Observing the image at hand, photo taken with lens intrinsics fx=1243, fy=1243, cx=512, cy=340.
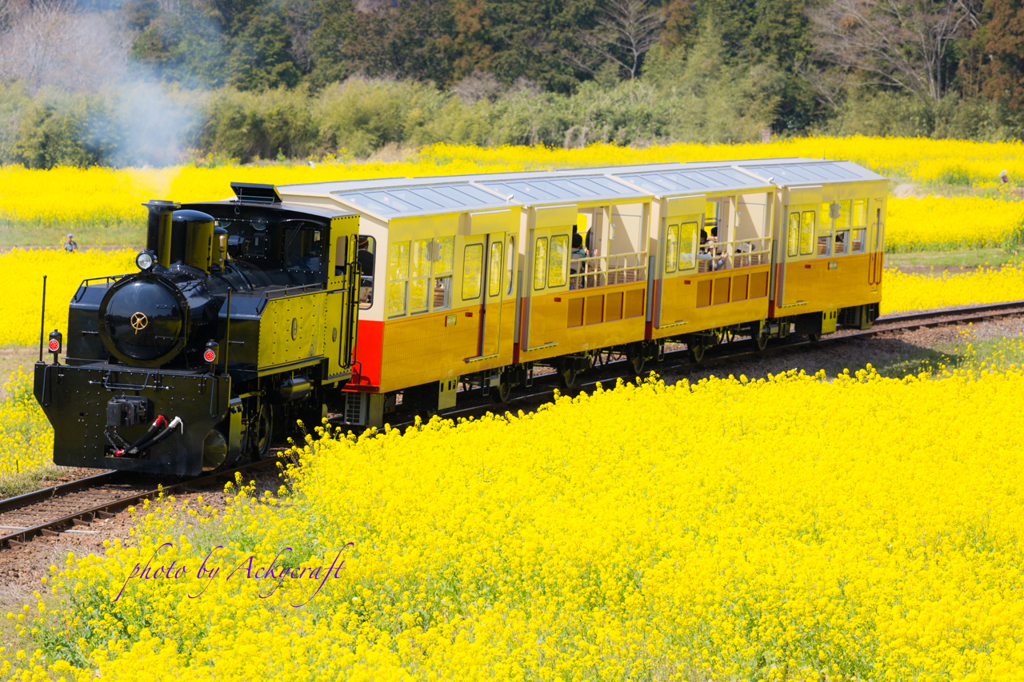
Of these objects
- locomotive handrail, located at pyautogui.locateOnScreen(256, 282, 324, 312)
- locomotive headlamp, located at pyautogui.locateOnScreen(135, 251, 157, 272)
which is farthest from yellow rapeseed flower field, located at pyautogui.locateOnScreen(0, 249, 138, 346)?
locomotive headlamp, located at pyautogui.locateOnScreen(135, 251, 157, 272)

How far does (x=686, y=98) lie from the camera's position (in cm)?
6556

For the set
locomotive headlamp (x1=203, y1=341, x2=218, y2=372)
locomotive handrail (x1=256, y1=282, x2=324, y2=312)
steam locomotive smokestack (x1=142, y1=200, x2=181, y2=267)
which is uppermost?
steam locomotive smokestack (x1=142, y1=200, x2=181, y2=267)

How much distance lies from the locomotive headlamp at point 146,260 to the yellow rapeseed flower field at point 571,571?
2292 mm

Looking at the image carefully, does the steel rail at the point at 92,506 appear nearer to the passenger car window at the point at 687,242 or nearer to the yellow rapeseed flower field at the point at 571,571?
the yellow rapeseed flower field at the point at 571,571

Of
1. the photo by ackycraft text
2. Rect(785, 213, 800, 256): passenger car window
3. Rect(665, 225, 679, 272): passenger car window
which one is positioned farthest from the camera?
Rect(785, 213, 800, 256): passenger car window

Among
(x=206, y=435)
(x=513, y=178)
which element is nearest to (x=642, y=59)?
(x=513, y=178)

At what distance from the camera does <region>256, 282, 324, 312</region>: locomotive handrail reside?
12.3 m

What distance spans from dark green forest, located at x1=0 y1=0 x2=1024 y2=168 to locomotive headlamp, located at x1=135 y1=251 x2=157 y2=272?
97.9 ft

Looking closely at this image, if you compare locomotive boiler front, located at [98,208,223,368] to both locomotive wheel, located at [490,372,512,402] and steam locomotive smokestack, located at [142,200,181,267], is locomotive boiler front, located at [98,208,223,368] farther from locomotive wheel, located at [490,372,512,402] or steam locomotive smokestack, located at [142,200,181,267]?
locomotive wheel, located at [490,372,512,402]

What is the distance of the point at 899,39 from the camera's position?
67.4 metres

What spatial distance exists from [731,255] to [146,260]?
37.6ft

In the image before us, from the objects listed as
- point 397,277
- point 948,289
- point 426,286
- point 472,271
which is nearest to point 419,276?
point 426,286

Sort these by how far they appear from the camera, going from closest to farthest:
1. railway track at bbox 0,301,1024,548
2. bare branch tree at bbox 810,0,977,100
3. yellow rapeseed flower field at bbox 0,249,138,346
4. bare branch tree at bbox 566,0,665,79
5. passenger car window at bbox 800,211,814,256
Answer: railway track at bbox 0,301,1024,548 < yellow rapeseed flower field at bbox 0,249,138,346 < passenger car window at bbox 800,211,814,256 < bare branch tree at bbox 810,0,977,100 < bare branch tree at bbox 566,0,665,79

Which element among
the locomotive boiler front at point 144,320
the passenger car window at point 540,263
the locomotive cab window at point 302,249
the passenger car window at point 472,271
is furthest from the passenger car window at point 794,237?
the locomotive boiler front at point 144,320
